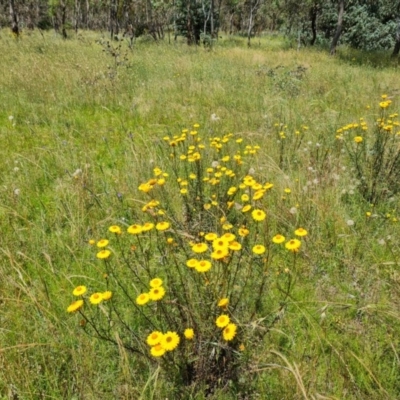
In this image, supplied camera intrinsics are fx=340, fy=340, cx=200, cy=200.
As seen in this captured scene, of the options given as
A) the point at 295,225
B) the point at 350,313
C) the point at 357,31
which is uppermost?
the point at 357,31

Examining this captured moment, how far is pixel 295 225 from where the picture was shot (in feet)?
10.4

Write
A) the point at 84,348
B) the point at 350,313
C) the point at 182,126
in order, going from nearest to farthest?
the point at 84,348 < the point at 350,313 < the point at 182,126

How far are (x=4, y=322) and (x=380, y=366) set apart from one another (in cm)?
236

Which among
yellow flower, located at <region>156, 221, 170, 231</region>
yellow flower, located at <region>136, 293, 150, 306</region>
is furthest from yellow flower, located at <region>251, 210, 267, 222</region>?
yellow flower, located at <region>136, 293, 150, 306</region>

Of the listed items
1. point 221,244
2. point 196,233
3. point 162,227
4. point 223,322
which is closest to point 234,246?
point 221,244

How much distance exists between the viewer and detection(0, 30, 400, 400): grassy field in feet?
6.23

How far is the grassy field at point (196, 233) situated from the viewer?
1.90 m

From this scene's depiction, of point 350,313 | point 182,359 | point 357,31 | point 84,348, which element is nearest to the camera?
point 182,359

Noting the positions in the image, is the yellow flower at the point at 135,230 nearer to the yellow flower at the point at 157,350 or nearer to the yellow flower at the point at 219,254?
the yellow flower at the point at 219,254

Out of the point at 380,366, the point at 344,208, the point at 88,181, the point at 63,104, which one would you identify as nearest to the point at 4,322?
the point at 88,181

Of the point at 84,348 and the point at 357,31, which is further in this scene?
the point at 357,31

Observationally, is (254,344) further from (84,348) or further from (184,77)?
(184,77)

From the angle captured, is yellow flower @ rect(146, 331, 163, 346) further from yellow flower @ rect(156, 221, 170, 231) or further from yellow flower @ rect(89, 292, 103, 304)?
yellow flower @ rect(156, 221, 170, 231)

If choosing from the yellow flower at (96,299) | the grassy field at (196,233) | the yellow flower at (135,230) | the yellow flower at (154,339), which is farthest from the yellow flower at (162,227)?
the yellow flower at (154,339)
